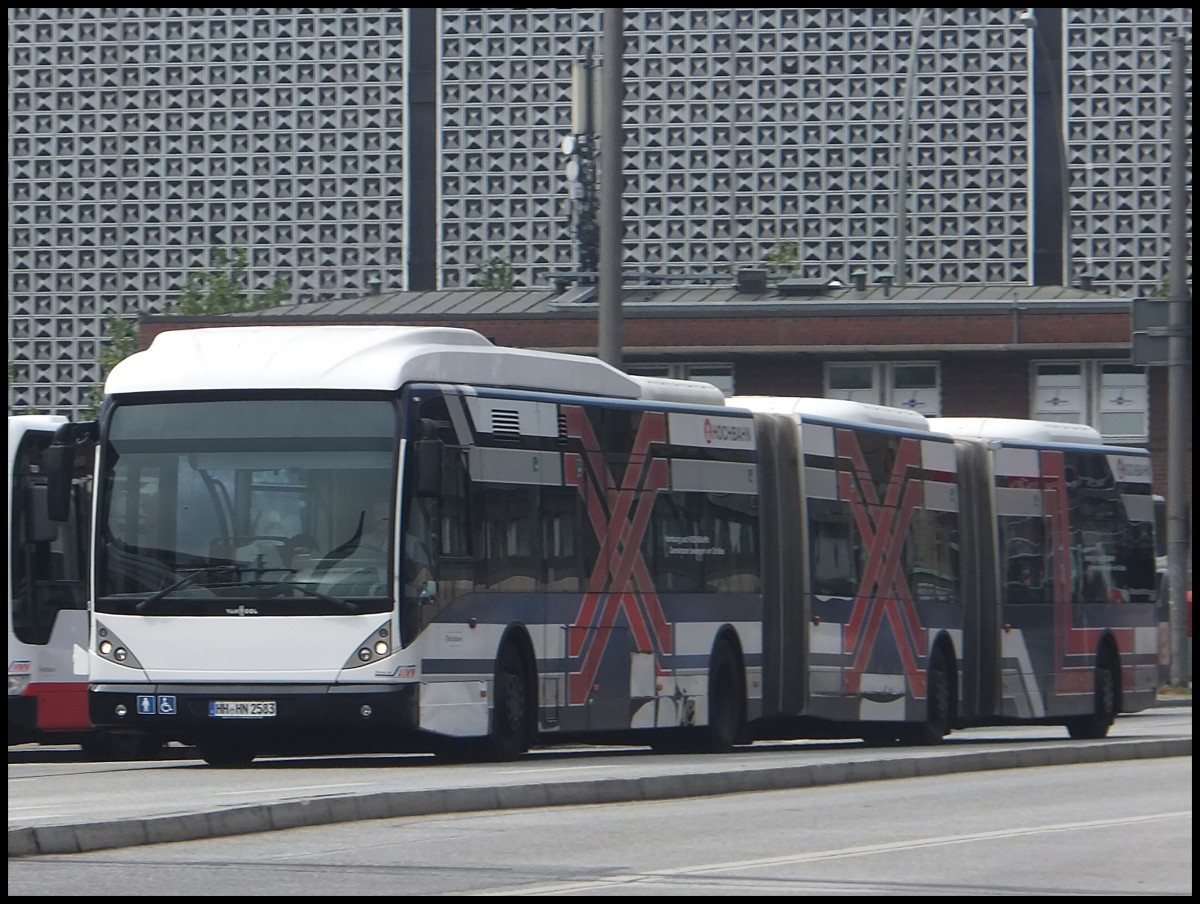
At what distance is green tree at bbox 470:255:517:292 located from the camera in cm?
6719

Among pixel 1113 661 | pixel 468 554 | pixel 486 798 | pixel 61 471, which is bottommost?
pixel 1113 661

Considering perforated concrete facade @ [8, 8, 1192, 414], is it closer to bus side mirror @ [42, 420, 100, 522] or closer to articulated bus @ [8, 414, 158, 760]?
articulated bus @ [8, 414, 158, 760]

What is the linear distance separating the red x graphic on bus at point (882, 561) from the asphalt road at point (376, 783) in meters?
0.92

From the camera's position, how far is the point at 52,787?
50.9 ft

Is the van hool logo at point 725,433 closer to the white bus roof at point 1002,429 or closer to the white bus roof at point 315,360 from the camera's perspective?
the white bus roof at point 315,360

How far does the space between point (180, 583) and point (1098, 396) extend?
3822 cm

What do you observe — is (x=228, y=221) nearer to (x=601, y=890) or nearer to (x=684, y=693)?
(x=684, y=693)

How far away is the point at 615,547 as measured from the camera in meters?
19.1

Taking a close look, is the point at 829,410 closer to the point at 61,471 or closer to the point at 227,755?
the point at 227,755

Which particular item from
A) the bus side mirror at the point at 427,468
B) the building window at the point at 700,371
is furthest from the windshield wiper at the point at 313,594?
the building window at the point at 700,371

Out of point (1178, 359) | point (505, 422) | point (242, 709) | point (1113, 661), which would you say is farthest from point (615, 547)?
point (1178, 359)

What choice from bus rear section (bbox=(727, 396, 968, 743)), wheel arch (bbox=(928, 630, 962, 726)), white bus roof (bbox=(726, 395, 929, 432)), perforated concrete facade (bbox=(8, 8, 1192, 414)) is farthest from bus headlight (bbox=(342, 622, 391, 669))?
perforated concrete facade (bbox=(8, 8, 1192, 414))

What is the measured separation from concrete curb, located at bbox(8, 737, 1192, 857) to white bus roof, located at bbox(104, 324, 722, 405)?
12.2ft

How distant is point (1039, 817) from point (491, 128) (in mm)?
55894
